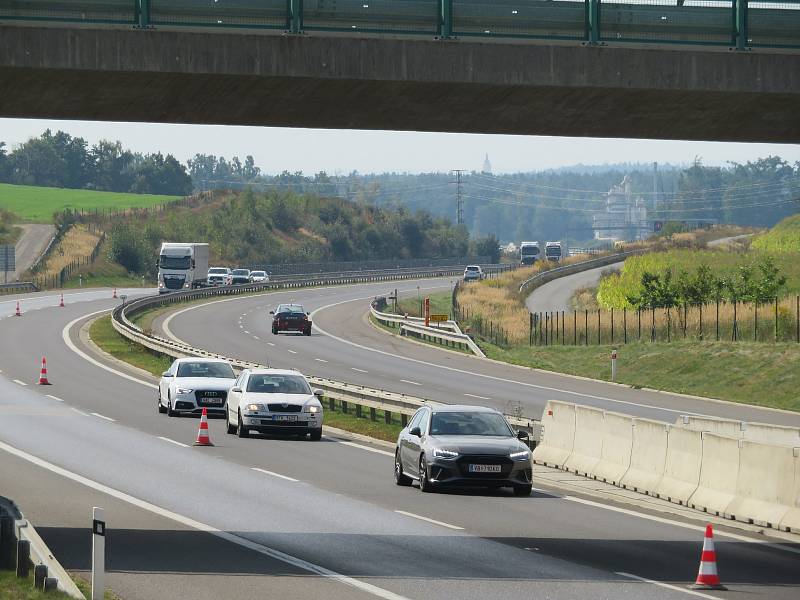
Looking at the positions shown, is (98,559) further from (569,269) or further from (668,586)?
(569,269)

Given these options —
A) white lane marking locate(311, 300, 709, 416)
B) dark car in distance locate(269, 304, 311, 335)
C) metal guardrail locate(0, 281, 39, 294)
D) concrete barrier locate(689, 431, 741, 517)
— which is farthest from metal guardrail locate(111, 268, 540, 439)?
metal guardrail locate(0, 281, 39, 294)

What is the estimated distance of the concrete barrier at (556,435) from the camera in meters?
28.7

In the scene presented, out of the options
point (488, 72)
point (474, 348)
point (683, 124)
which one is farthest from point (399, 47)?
point (474, 348)

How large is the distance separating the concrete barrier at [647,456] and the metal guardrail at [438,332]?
41673 millimetres

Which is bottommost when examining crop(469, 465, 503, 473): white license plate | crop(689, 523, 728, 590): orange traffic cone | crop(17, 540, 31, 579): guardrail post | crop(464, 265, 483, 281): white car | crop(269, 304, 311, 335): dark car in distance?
crop(464, 265, 483, 281): white car

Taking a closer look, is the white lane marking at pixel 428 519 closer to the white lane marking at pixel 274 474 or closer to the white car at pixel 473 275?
the white lane marking at pixel 274 474

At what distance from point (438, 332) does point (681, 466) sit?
50378 millimetres

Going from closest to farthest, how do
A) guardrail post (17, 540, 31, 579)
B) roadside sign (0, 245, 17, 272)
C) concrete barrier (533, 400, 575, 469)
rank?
guardrail post (17, 540, 31, 579)
concrete barrier (533, 400, 575, 469)
roadside sign (0, 245, 17, 272)

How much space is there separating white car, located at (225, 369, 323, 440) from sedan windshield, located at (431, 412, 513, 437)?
9108 millimetres

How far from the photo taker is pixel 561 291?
115 meters

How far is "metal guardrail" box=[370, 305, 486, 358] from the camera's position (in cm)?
7031

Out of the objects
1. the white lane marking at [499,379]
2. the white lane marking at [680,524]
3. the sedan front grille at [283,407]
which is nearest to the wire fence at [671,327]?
the white lane marking at [499,379]

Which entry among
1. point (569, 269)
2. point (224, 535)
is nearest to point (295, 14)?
point (224, 535)

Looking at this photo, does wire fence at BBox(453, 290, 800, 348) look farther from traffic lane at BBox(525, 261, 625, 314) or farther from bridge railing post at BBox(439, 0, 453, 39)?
bridge railing post at BBox(439, 0, 453, 39)
